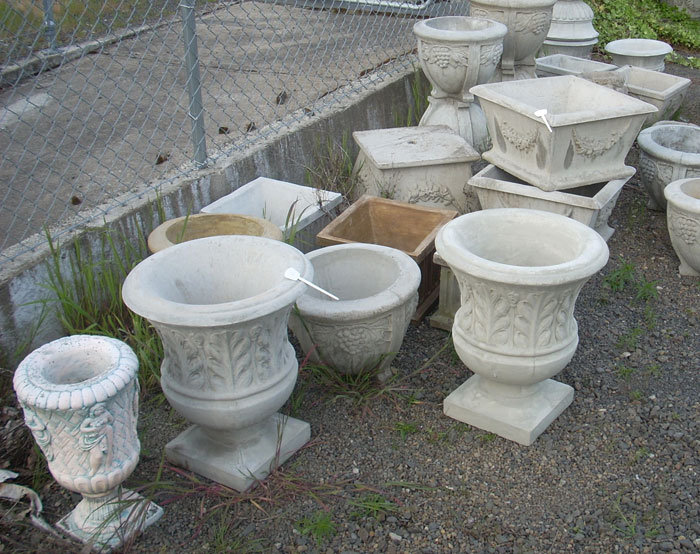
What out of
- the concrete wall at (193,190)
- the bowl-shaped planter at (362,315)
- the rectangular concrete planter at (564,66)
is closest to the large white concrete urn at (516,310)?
the bowl-shaped planter at (362,315)

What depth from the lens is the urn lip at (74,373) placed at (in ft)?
7.14

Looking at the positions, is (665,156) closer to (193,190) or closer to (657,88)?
(657,88)

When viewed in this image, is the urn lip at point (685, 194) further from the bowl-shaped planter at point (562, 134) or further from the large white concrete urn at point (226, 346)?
the large white concrete urn at point (226, 346)

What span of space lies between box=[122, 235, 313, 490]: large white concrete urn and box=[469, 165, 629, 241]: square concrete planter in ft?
5.40

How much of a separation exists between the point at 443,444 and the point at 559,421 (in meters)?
0.50

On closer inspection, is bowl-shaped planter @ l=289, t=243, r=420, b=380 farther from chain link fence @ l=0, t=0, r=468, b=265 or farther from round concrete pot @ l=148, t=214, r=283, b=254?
chain link fence @ l=0, t=0, r=468, b=265

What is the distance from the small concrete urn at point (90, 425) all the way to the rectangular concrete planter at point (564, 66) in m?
4.31

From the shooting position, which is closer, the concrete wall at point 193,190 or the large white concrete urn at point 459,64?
the concrete wall at point 193,190

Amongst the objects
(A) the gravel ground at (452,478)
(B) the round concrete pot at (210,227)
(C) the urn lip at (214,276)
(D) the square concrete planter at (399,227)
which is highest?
(C) the urn lip at (214,276)

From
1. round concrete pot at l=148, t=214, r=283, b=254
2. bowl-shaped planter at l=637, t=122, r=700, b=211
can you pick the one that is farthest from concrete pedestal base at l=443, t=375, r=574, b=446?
bowl-shaped planter at l=637, t=122, r=700, b=211

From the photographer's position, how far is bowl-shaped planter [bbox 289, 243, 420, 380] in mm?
2969

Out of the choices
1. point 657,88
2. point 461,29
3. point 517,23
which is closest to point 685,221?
point 517,23

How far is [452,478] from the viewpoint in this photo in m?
2.77

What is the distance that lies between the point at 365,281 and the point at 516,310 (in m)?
0.87
